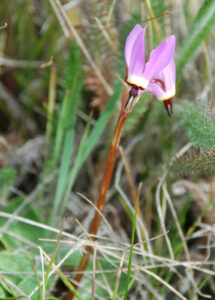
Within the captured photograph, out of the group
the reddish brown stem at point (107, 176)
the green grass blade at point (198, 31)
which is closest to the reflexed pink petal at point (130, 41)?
the reddish brown stem at point (107, 176)

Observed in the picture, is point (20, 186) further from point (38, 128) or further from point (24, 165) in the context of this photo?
point (38, 128)

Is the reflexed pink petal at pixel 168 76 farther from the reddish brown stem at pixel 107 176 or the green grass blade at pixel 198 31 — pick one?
the green grass blade at pixel 198 31

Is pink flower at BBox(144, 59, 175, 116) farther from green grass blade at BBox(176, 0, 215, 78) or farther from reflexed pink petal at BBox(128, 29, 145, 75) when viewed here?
green grass blade at BBox(176, 0, 215, 78)

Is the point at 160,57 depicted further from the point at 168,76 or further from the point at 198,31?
the point at 198,31

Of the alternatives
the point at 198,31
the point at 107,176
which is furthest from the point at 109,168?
the point at 198,31

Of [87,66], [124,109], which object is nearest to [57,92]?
[87,66]

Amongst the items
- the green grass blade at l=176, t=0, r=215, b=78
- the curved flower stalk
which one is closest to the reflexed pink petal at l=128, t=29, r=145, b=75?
the curved flower stalk
